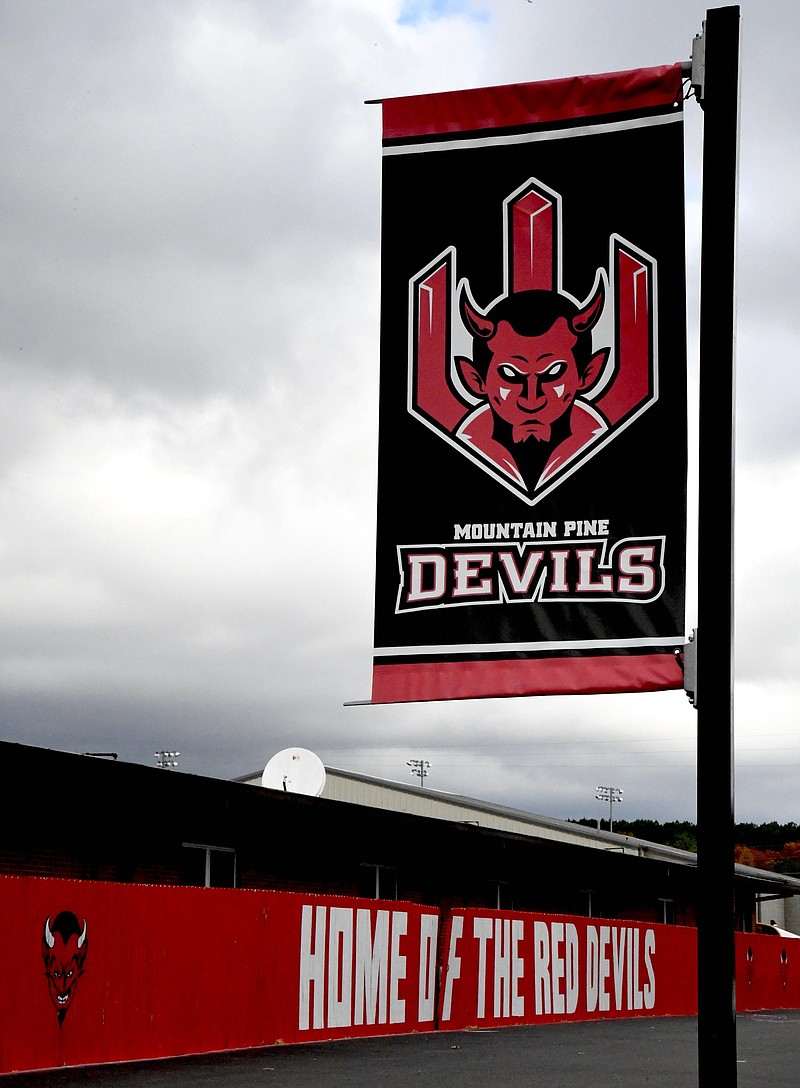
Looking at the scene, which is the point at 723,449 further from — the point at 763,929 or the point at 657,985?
the point at 763,929

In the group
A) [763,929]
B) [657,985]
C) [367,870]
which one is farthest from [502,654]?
[763,929]

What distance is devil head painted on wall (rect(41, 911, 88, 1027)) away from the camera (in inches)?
535

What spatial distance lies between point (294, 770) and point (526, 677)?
66.1 ft

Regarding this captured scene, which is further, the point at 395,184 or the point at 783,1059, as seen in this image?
the point at 783,1059

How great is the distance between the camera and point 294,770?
25344mm

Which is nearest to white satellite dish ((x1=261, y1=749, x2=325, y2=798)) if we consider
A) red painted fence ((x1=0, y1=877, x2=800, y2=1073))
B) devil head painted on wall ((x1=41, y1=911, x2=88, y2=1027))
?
red painted fence ((x1=0, y1=877, x2=800, y2=1073))

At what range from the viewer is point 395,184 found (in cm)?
611

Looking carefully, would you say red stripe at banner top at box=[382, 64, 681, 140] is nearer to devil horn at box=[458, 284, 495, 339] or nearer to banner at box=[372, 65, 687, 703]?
banner at box=[372, 65, 687, 703]

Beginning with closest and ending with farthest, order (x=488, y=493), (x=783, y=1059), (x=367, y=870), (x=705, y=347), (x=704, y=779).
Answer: (x=704, y=779) → (x=705, y=347) → (x=488, y=493) → (x=783, y=1059) → (x=367, y=870)

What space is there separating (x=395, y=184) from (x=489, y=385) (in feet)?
3.43

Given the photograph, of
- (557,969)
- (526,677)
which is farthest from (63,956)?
(557,969)

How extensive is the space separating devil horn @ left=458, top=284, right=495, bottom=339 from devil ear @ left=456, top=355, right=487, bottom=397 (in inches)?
4.9

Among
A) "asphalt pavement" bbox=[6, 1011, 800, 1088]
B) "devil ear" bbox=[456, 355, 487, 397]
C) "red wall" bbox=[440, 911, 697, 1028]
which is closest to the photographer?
"devil ear" bbox=[456, 355, 487, 397]

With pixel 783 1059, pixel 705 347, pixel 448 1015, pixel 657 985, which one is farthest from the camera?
pixel 657 985
